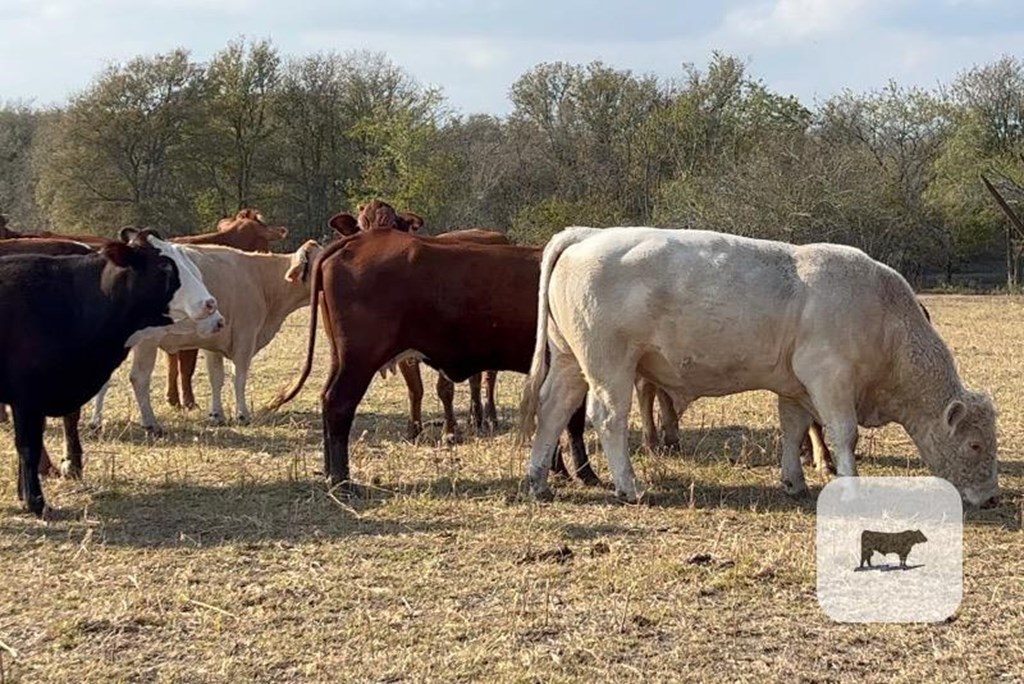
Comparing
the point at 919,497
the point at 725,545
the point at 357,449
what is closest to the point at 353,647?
the point at 725,545

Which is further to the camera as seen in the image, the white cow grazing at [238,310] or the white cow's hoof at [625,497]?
the white cow grazing at [238,310]

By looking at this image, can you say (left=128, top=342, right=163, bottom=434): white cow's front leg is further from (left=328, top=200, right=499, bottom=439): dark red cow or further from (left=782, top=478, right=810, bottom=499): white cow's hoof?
(left=782, top=478, right=810, bottom=499): white cow's hoof

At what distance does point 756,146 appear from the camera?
38781 mm

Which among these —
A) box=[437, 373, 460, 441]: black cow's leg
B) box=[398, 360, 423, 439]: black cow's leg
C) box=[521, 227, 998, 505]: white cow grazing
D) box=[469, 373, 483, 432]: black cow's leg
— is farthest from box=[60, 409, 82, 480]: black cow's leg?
box=[469, 373, 483, 432]: black cow's leg

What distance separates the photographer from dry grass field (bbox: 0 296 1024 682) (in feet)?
14.7

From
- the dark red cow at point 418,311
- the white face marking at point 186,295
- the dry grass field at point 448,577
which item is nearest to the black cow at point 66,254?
the dry grass field at point 448,577

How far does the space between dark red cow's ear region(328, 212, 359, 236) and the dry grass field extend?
2.40 m

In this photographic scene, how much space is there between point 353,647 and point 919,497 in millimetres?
4081

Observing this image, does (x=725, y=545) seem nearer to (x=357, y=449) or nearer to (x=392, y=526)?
(x=392, y=526)

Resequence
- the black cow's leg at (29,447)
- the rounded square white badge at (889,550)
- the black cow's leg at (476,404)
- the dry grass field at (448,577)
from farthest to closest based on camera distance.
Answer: the black cow's leg at (476,404)
the black cow's leg at (29,447)
the rounded square white badge at (889,550)
the dry grass field at (448,577)

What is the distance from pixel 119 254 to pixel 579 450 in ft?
11.2

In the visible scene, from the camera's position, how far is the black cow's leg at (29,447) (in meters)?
6.93

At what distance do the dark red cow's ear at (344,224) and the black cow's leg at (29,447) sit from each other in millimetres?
4065

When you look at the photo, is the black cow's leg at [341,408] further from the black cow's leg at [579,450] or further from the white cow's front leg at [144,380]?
the white cow's front leg at [144,380]
